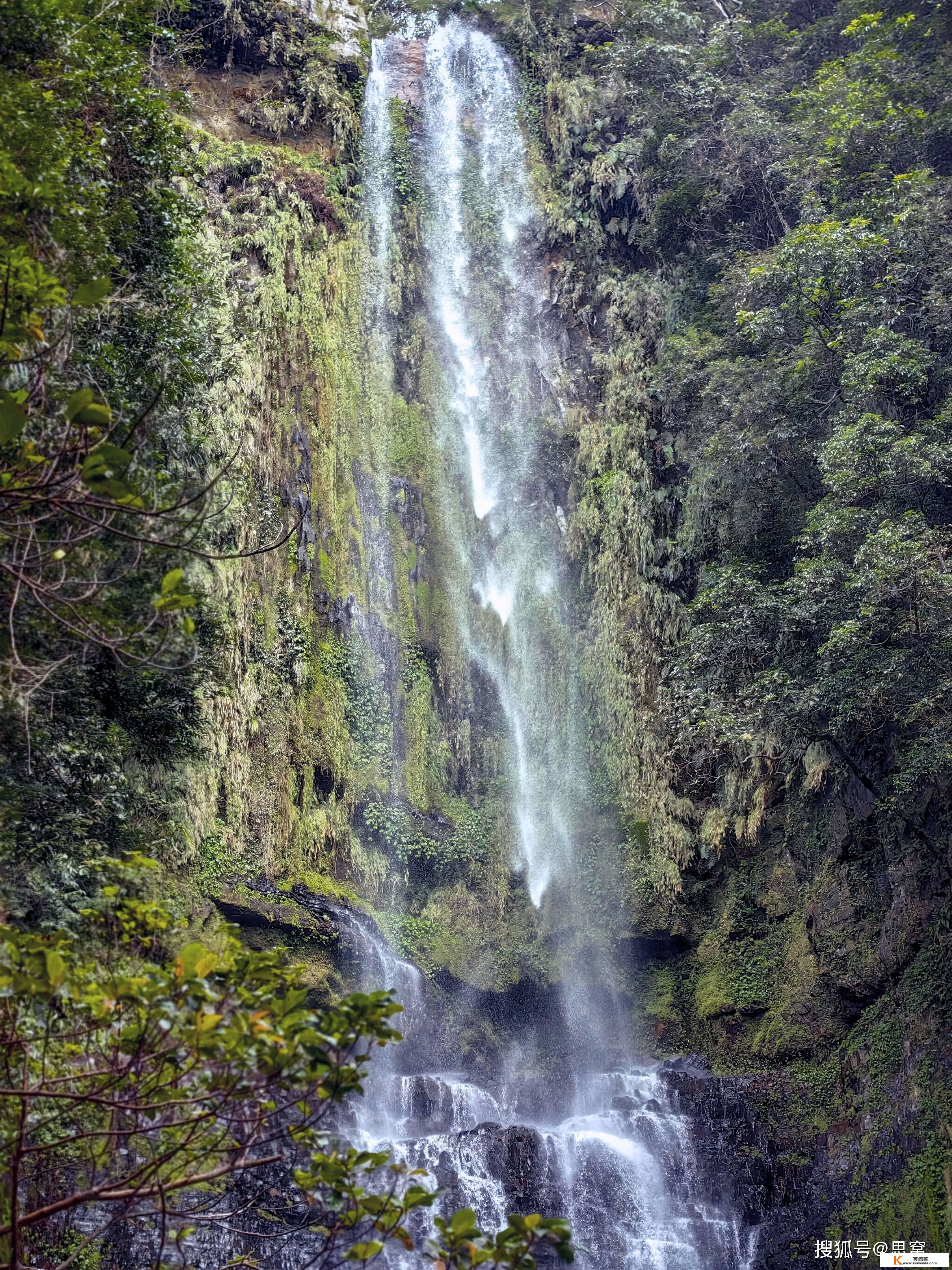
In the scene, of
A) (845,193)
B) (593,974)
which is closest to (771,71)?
(845,193)

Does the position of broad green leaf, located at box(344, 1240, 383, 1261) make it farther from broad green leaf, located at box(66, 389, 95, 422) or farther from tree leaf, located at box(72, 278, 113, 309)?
tree leaf, located at box(72, 278, 113, 309)

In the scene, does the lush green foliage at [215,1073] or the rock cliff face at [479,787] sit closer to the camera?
the lush green foliage at [215,1073]

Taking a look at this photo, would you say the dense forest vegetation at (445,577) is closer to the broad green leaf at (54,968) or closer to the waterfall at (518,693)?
the broad green leaf at (54,968)

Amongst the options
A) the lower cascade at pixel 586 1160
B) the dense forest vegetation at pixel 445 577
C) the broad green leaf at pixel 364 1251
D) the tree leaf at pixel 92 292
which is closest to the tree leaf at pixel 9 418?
the dense forest vegetation at pixel 445 577

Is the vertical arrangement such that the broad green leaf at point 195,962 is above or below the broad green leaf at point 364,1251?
above

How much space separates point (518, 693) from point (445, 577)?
2.46 meters

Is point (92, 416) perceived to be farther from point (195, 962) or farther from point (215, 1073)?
point (215, 1073)

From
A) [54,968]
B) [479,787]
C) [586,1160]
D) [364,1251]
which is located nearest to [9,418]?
[54,968]

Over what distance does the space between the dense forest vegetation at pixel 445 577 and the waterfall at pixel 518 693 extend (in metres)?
0.46

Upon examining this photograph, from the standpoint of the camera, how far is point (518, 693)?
15977mm

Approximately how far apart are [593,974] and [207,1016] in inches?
478

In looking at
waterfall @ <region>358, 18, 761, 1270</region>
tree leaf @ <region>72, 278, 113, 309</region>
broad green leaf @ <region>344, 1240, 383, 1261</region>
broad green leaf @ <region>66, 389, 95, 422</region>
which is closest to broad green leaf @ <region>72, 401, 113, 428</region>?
broad green leaf @ <region>66, 389, 95, 422</region>

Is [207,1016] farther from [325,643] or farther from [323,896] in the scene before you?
[325,643]

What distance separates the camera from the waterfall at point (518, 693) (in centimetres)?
1028
